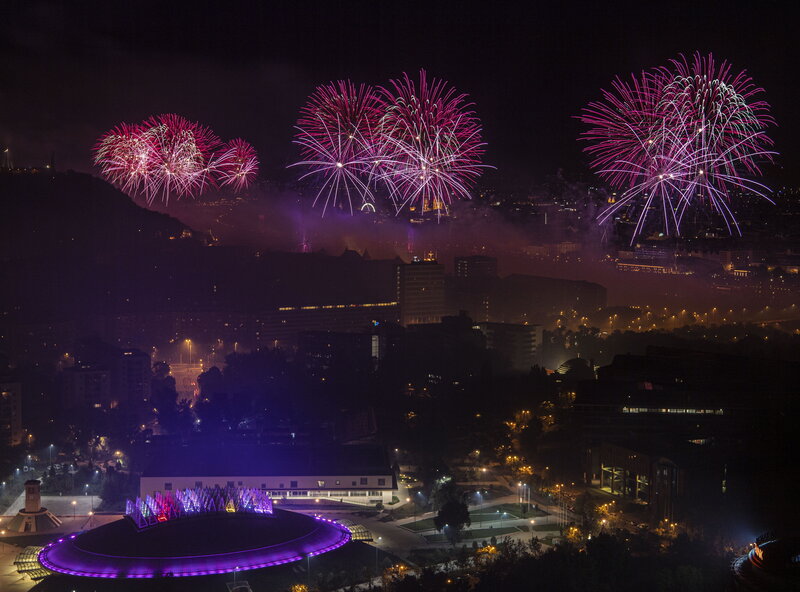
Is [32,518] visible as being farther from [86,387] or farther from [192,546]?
[86,387]

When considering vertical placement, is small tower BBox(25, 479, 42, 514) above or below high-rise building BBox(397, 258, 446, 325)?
below

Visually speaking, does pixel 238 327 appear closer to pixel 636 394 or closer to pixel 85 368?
pixel 85 368

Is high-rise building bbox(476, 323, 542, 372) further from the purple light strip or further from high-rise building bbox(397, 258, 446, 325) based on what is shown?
the purple light strip

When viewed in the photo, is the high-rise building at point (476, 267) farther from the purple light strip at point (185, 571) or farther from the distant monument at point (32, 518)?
the purple light strip at point (185, 571)

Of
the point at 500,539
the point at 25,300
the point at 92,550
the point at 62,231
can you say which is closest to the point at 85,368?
the point at 25,300

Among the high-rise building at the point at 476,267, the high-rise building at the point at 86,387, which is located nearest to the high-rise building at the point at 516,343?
the high-rise building at the point at 476,267

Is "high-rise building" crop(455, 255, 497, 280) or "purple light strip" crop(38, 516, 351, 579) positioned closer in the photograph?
"purple light strip" crop(38, 516, 351, 579)

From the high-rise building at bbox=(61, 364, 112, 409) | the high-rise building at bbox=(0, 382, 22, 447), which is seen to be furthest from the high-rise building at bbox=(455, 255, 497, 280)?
the high-rise building at bbox=(0, 382, 22, 447)
